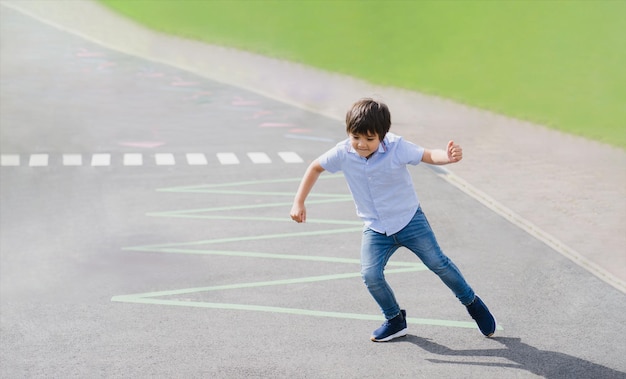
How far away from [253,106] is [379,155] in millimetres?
13710

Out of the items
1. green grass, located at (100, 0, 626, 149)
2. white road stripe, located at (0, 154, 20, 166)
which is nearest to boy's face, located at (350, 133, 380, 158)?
white road stripe, located at (0, 154, 20, 166)

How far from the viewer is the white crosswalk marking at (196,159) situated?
46.7 ft

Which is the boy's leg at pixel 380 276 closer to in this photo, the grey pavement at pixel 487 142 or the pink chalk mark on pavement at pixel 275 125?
the grey pavement at pixel 487 142

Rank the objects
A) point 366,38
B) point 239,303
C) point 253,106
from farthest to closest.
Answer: point 366,38, point 253,106, point 239,303

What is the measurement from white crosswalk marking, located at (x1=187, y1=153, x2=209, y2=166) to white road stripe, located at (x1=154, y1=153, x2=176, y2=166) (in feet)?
0.79

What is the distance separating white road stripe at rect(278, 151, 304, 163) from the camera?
1449 cm

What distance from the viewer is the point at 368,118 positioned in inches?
241

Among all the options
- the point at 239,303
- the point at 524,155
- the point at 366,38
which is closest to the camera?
the point at 239,303

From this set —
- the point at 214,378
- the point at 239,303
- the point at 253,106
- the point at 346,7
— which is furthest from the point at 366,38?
the point at 214,378

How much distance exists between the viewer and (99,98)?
21.0 metres

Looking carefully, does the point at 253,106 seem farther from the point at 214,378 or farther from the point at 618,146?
the point at 214,378

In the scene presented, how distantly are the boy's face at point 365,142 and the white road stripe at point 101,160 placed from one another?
8.42 m

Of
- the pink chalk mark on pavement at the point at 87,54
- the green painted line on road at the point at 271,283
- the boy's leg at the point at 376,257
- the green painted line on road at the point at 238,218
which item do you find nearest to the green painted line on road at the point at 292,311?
the green painted line on road at the point at 271,283

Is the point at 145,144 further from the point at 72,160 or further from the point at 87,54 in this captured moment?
the point at 87,54
